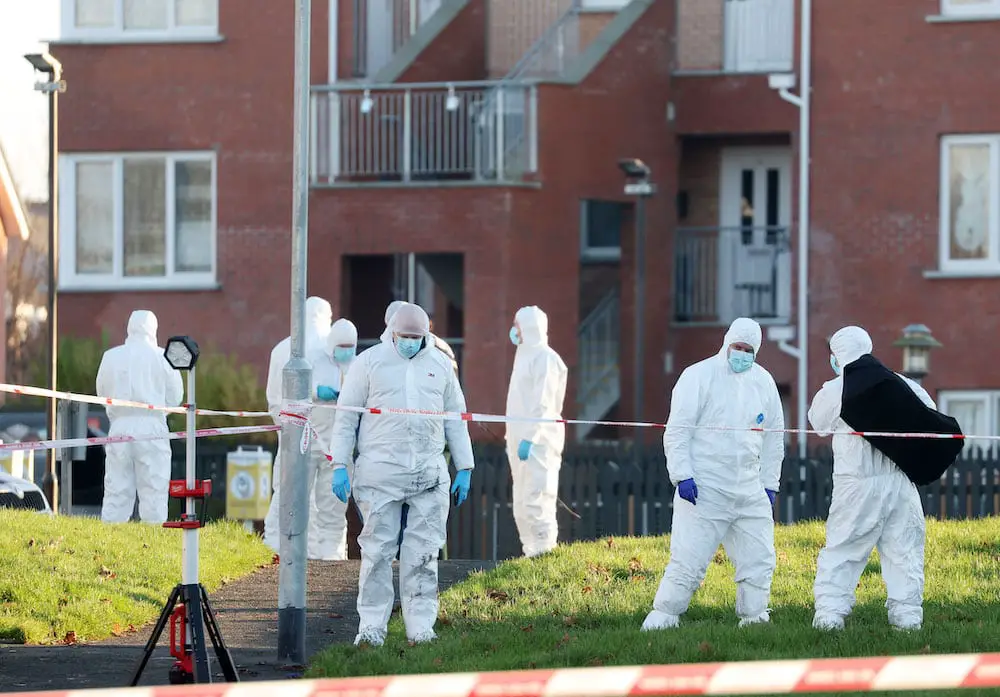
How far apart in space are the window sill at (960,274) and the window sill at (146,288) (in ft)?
28.9

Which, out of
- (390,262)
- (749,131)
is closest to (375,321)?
(390,262)

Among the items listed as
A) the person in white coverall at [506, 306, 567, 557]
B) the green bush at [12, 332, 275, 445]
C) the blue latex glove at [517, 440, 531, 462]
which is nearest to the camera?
the blue latex glove at [517, 440, 531, 462]

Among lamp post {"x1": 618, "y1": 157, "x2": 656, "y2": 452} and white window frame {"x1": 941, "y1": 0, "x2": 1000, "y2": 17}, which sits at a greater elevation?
white window frame {"x1": 941, "y1": 0, "x2": 1000, "y2": 17}

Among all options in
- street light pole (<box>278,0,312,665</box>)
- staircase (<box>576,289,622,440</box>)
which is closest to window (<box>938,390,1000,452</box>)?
staircase (<box>576,289,622,440</box>)

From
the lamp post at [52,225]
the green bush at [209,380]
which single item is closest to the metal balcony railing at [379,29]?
the green bush at [209,380]

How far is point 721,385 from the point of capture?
1091 cm

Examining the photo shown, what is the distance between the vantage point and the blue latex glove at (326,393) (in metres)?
15.0

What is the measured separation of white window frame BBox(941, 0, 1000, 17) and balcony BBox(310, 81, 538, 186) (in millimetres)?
5156

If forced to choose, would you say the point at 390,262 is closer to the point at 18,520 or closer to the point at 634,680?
the point at 18,520

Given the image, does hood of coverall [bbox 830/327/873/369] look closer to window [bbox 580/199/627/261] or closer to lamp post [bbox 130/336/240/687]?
lamp post [bbox 130/336/240/687]

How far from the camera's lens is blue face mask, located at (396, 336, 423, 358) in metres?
10.8

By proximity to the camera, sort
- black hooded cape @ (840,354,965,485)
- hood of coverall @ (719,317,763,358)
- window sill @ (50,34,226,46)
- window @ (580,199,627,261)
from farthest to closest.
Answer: window @ (580,199,627,261) < window sill @ (50,34,226,46) < hood of coverall @ (719,317,763,358) < black hooded cape @ (840,354,965,485)

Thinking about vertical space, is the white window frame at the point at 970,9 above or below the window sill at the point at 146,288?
above

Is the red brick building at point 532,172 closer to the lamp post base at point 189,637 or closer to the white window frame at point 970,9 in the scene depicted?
the white window frame at point 970,9
